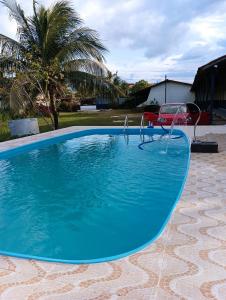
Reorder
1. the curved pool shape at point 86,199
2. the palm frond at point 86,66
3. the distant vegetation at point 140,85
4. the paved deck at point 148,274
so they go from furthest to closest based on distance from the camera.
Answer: the distant vegetation at point 140,85 < the palm frond at point 86,66 < the curved pool shape at point 86,199 < the paved deck at point 148,274

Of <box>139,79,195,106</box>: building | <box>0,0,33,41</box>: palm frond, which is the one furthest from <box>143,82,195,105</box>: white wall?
<box>0,0,33,41</box>: palm frond

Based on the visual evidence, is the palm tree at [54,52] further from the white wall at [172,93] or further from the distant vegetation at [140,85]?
the distant vegetation at [140,85]

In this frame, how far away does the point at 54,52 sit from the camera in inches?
568

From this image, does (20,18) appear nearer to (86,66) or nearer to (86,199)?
(86,66)

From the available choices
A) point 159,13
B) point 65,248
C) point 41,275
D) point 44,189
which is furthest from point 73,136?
point 41,275

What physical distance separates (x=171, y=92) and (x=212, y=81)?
19.7 metres

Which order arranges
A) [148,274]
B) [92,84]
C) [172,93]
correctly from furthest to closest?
[172,93] → [92,84] → [148,274]

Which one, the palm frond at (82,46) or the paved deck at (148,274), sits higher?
the palm frond at (82,46)

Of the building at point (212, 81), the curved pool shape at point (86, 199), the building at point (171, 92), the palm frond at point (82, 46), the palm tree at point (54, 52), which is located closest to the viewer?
the curved pool shape at point (86, 199)

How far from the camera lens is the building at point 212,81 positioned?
13969 millimetres

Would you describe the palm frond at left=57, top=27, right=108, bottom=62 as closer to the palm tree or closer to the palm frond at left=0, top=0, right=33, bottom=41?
the palm tree

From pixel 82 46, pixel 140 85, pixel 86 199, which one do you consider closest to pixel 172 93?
pixel 140 85

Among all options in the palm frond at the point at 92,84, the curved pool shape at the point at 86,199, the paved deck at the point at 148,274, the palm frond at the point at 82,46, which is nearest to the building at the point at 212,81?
the palm frond at the point at 92,84

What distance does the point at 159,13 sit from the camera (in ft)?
44.7
